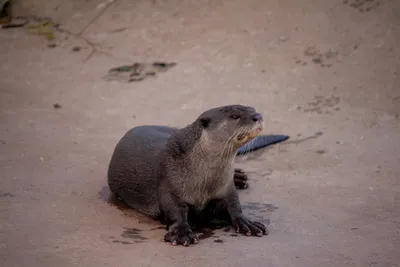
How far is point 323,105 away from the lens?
234 inches

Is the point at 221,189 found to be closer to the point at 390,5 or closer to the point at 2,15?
the point at 390,5

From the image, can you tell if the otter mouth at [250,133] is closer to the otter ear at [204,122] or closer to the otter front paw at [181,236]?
the otter ear at [204,122]

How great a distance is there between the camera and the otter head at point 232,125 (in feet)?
12.2

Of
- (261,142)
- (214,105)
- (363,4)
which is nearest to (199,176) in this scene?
(261,142)

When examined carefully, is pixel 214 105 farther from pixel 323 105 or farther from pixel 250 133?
pixel 250 133

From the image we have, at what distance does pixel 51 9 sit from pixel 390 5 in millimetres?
3661

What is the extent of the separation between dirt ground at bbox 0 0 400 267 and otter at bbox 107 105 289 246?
0.11 meters

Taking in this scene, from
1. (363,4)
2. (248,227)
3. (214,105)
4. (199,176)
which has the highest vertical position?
(363,4)

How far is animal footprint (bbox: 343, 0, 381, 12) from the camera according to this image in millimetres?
6969

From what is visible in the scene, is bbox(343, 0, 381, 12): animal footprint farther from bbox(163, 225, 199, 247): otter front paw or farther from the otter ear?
bbox(163, 225, 199, 247): otter front paw

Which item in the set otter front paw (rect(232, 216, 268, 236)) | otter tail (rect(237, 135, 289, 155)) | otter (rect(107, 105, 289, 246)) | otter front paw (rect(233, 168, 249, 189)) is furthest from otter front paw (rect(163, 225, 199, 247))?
otter tail (rect(237, 135, 289, 155))

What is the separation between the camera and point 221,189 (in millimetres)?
3877

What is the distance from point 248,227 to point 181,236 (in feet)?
1.21

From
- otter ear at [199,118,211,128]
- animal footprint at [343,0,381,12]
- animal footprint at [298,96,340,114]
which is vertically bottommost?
animal footprint at [298,96,340,114]
